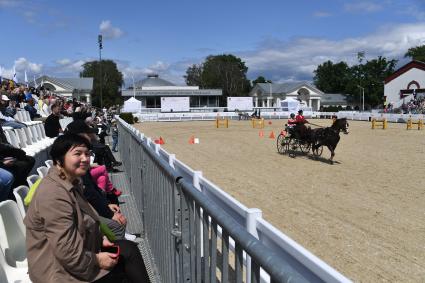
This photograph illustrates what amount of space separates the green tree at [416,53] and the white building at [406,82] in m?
36.2

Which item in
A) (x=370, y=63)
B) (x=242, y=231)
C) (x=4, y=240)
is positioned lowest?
(x=4, y=240)

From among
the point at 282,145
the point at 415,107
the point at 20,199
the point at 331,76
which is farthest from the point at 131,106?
the point at 331,76

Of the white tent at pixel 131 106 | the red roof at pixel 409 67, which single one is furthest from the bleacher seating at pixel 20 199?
the red roof at pixel 409 67

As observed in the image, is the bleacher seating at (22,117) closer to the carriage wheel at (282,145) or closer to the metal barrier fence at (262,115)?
the carriage wheel at (282,145)

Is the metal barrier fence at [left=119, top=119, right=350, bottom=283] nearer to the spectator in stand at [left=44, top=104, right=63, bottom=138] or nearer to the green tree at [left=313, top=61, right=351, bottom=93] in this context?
the spectator in stand at [left=44, top=104, right=63, bottom=138]

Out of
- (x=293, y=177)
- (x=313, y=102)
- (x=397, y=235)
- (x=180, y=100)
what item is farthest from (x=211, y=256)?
(x=313, y=102)

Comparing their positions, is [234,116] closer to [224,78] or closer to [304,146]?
[304,146]

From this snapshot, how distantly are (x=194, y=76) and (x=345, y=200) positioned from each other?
119 meters

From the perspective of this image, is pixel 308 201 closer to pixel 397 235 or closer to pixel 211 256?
pixel 397 235

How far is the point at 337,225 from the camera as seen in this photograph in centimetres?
740

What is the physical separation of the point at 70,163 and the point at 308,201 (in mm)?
7031

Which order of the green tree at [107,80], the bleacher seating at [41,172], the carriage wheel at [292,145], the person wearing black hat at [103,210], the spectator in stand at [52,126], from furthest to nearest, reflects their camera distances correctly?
the green tree at [107,80], the carriage wheel at [292,145], the spectator in stand at [52,126], the bleacher seating at [41,172], the person wearing black hat at [103,210]

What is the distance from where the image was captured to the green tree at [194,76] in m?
124

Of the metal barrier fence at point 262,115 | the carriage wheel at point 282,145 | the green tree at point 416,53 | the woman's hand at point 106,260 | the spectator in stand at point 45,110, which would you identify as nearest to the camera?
the woman's hand at point 106,260
